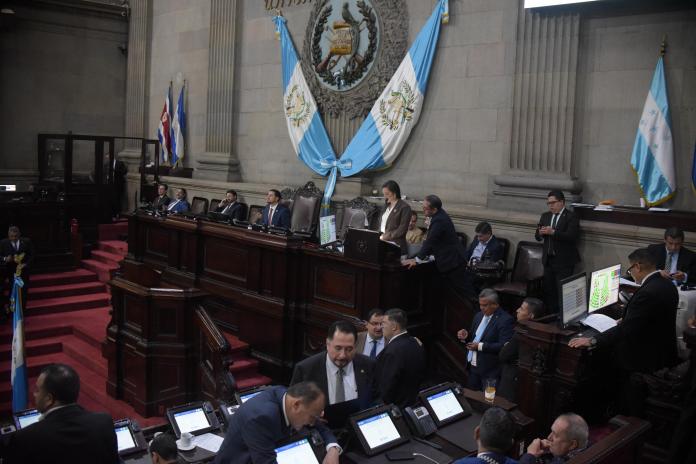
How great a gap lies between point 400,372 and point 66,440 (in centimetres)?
212

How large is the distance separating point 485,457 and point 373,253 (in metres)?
3.58

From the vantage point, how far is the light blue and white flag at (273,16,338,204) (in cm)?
1138

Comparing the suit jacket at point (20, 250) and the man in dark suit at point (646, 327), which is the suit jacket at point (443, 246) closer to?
the man in dark suit at point (646, 327)

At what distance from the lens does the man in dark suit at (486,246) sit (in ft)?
26.5

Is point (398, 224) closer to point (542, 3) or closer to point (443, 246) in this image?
point (443, 246)

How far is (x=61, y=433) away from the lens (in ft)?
11.0

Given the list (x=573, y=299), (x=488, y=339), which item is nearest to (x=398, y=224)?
(x=488, y=339)

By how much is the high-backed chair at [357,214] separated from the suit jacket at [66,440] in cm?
634

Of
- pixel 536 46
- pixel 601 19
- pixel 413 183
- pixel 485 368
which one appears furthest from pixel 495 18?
pixel 485 368

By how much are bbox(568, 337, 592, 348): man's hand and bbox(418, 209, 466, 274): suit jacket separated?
199 cm

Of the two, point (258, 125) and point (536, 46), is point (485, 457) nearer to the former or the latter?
point (536, 46)

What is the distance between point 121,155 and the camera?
51.9 feet

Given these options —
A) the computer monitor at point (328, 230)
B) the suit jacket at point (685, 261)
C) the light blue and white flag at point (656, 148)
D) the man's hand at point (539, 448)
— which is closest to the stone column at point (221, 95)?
the computer monitor at point (328, 230)

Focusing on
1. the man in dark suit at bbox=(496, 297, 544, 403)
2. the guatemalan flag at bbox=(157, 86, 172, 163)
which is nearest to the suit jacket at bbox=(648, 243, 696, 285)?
the man in dark suit at bbox=(496, 297, 544, 403)
